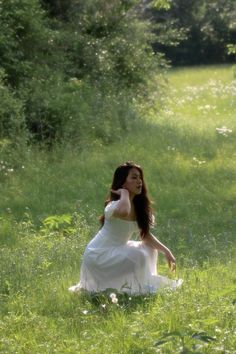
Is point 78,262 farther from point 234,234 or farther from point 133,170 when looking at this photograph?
point 234,234

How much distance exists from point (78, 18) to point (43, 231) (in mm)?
12013

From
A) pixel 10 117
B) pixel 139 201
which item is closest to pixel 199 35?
pixel 10 117

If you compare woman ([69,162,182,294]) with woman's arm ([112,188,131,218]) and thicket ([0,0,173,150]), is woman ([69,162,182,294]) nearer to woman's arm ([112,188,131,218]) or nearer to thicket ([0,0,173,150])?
woman's arm ([112,188,131,218])

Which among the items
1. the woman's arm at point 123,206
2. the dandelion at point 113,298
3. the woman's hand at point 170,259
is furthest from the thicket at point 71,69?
the dandelion at point 113,298

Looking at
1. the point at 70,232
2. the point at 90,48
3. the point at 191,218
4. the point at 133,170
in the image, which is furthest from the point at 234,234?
the point at 90,48

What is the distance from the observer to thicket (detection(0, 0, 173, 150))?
1644 cm

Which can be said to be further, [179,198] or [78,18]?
[78,18]

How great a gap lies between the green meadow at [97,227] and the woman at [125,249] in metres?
0.25

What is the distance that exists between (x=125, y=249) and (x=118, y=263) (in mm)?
161

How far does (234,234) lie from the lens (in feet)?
35.7

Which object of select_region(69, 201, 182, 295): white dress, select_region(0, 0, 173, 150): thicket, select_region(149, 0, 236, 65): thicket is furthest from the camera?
select_region(149, 0, 236, 65): thicket

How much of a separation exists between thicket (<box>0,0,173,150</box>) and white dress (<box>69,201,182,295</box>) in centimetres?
557

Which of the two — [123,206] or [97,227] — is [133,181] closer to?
[123,206]

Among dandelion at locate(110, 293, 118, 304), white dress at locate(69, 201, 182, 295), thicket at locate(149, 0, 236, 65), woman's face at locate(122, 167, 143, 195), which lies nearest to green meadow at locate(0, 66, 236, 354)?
dandelion at locate(110, 293, 118, 304)
